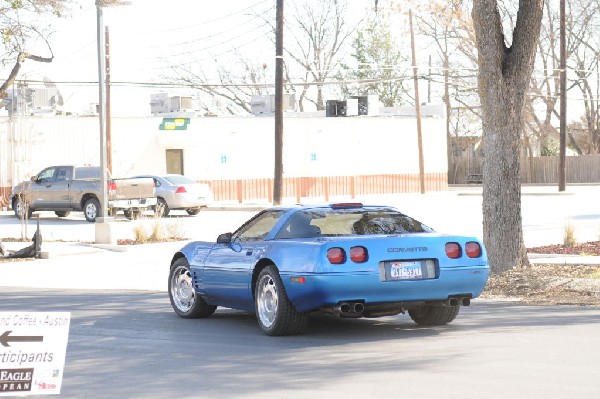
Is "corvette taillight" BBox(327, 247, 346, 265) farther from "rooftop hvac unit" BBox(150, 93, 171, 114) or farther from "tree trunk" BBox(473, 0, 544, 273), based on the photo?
"rooftop hvac unit" BBox(150, 93, 171, 114)

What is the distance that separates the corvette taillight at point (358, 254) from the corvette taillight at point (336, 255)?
3.3 inches

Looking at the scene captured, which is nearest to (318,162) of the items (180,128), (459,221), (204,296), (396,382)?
(180,128)

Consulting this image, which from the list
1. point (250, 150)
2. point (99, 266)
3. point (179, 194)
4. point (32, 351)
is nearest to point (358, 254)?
point (32, 351)

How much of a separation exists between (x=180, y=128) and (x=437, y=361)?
4403 cm

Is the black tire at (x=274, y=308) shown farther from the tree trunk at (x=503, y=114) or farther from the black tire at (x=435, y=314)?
the tree trunk at (x=503, y=114)

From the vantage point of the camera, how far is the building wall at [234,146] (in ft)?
160

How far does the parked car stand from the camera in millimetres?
41031

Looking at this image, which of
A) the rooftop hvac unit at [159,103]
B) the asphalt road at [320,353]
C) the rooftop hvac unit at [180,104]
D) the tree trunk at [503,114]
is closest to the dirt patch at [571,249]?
the tree trunk at [503,114]

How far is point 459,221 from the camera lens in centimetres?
3516

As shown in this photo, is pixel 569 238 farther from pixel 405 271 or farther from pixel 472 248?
pixel 405 271

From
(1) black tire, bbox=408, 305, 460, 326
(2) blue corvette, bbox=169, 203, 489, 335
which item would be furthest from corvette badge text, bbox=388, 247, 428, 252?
(1) black tire, bbox=408, 305, 460, 326

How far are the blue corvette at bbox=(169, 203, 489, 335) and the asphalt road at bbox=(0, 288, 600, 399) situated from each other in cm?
31

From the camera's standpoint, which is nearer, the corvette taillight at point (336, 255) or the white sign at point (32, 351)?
the white sign at point (32, 351)

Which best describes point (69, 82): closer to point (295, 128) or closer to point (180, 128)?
point (180, 128)
